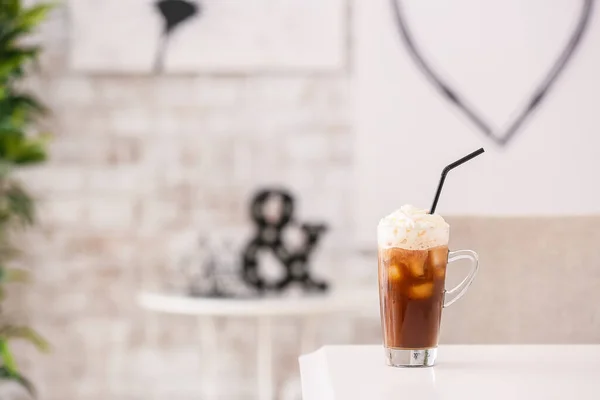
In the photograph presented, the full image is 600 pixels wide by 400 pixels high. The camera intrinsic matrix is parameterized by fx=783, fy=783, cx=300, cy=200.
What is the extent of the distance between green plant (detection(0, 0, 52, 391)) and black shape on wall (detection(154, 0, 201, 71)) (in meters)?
0.42

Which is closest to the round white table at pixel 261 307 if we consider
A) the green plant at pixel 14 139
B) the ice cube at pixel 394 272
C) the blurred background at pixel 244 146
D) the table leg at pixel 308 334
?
the table leg at pixel 308 334

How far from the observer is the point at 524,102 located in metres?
2.84

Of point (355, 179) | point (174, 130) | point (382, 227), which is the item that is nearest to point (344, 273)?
point (355, 179)

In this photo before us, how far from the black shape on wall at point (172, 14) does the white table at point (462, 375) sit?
1.93 metres

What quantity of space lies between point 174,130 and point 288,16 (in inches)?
22.9

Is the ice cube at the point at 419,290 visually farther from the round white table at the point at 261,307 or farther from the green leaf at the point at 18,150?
the green leaf at the point at 18,150

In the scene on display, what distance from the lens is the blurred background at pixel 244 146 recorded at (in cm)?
280

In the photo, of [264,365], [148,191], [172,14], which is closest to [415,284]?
[264,365]

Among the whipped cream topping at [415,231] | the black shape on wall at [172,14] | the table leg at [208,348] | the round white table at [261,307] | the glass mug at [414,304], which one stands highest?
the black shape on wall at [172,14]

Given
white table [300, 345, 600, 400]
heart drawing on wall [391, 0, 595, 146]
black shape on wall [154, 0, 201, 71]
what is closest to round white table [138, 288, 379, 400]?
heart drawing on wall [391, 0, 595, 146]

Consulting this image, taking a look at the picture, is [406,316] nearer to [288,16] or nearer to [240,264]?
[240,264]

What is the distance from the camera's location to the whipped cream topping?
981 mm

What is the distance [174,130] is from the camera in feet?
9.30

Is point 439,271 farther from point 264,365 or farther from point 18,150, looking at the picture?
point 18,150
